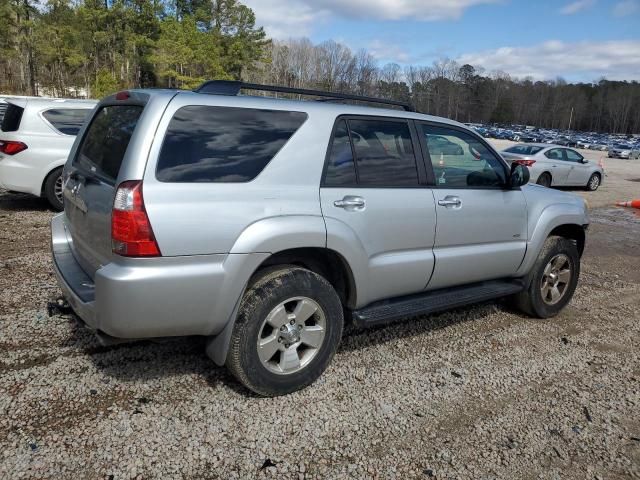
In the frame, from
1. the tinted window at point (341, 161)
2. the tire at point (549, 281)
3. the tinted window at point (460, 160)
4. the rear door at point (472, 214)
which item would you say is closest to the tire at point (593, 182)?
the tire at point (549, 281)

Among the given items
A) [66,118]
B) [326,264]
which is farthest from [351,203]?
[66,118]

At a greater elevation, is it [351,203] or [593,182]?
[351,203]

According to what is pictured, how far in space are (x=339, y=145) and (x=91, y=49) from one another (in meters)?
58.7

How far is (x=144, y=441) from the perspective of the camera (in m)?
2.73

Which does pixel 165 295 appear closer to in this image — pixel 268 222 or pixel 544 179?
pixel 268 222

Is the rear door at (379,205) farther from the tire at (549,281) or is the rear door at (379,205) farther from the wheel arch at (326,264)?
the tire at (549,281)

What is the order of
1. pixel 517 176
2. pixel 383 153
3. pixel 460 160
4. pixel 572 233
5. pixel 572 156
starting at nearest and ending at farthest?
pixel 383 153 < pixel 460 160 < pixel 517 176 < pixel 572 233 < pixel 572 156

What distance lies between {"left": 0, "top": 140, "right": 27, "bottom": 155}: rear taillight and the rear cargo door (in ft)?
15.6

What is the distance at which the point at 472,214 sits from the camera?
3.98m

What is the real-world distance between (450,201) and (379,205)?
71 cm

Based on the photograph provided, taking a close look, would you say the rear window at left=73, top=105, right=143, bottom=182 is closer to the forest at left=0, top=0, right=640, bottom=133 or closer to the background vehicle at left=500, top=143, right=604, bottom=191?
the background vehicle at left=500, top=143, right=604, bottom=191

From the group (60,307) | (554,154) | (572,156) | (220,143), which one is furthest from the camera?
(572,156)

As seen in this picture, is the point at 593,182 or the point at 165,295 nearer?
the point at 165,295

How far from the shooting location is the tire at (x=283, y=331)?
299cm
